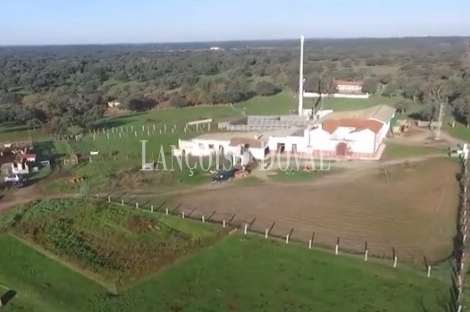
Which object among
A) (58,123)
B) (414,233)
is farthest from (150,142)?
(414,233)

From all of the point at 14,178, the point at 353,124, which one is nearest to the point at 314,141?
the point at 353,124

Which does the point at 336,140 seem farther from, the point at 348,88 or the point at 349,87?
the point at 349,87

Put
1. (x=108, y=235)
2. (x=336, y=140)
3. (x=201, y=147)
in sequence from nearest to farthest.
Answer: (x=108, y=235) < (x=336, y=140) < (x=201, y=147)

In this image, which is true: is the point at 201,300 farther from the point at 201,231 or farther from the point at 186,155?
the point at 186,155

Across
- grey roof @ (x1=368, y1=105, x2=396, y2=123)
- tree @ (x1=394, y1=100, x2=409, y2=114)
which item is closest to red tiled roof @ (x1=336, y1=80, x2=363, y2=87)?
tree @ (x1=394, y1=100, x2=409, y2=114)

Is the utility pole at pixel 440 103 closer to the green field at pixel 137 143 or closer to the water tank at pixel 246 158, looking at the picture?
the green field at pixel 137 143

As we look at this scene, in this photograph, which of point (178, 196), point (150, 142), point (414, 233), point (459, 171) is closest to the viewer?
point (414, 233)

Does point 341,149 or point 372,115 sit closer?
point 341,149

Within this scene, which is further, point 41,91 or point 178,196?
point 41,91
